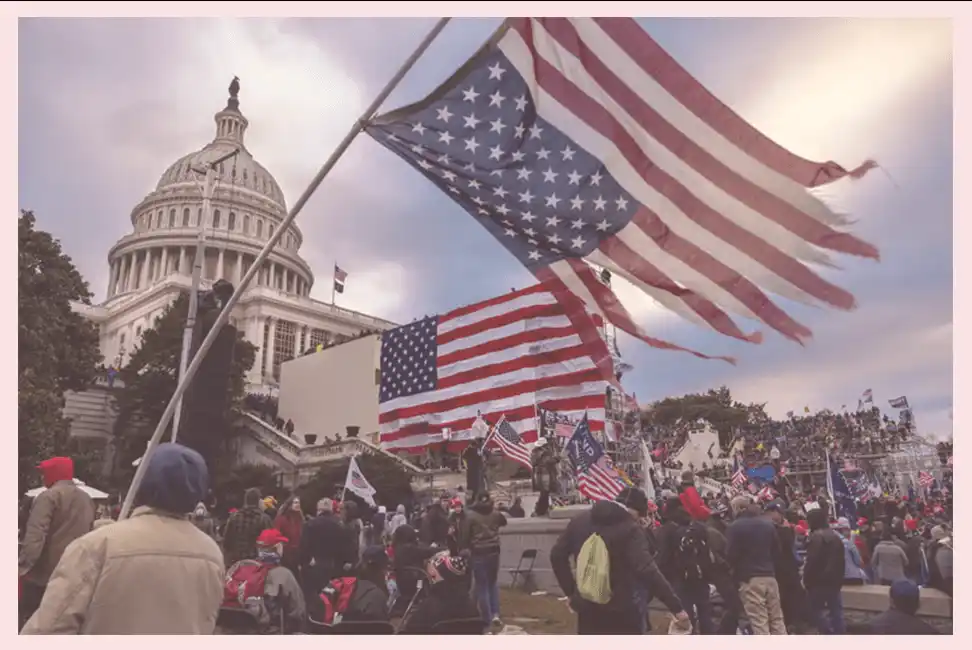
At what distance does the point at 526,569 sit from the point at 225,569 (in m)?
6.97

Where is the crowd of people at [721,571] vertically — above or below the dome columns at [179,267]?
below

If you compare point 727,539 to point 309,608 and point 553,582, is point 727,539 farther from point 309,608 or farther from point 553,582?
point 553,582

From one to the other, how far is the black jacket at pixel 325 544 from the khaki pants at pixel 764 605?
13.0ft

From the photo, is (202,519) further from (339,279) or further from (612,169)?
(339,279)

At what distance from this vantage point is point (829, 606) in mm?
8055

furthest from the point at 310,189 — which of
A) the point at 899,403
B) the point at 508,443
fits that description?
the point at 899,403

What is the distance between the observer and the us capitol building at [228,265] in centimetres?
6719

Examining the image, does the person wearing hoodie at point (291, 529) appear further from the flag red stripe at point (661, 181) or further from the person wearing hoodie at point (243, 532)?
the flag red stripe at point (661, 181)

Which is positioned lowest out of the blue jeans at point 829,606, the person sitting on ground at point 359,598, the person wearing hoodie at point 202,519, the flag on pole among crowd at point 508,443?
the blue jeans at point 829,606

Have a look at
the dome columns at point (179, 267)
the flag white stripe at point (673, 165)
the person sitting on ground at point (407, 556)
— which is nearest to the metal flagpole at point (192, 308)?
the person sitting on ground at point (407, 556)

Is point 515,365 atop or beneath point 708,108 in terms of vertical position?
atop

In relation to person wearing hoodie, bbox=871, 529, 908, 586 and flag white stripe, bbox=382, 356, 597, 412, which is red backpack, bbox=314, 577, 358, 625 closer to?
person wearing hoodie, bbox=871, 529, 908, 586

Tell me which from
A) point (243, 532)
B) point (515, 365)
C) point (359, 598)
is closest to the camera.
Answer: point (359, 598)

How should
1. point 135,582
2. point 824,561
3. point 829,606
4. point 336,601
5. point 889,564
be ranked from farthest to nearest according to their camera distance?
point 889,564 < point 829,606 < point 824,561 < point 336,601 < point 135,582
